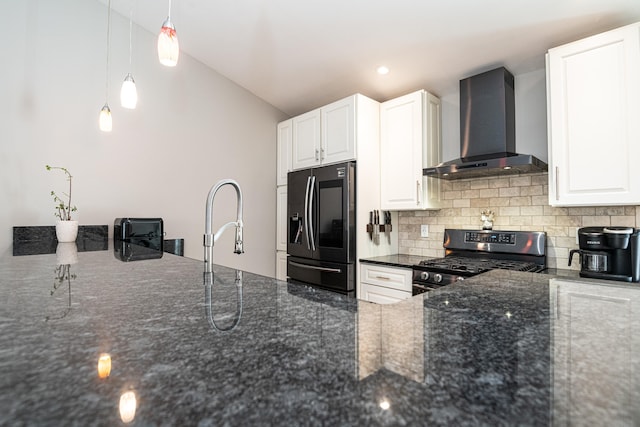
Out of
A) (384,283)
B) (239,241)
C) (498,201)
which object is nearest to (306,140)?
(384,283)

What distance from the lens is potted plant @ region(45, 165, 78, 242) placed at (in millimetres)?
2227

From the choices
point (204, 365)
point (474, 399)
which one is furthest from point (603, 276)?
point (204, 365)

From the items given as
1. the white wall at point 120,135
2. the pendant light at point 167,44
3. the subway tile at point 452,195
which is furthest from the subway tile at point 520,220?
the pendant light at point 167,44

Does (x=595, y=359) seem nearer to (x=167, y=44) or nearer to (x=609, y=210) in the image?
(x=167, y=44)

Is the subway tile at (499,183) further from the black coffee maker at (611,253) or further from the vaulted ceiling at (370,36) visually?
the vaulted ceiling at (370,36)

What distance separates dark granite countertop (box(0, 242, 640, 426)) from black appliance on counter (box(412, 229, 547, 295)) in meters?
1.43

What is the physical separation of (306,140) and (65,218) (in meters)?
2.11

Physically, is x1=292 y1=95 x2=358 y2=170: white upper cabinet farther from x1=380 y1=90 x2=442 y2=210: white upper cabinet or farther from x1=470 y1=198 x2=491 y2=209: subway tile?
x1=470 y1=198 x2=491 y2=209: subway tile

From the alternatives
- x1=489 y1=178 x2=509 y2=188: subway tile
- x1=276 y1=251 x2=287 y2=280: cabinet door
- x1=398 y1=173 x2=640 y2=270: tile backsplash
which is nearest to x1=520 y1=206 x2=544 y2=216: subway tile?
x1=398 y1=173 x2=640 y2=270: tile backsplash

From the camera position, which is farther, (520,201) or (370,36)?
(520,201)

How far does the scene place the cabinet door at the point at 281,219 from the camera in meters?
3.54

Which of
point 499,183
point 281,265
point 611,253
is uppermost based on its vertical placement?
point 499,183

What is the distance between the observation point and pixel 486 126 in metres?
2.43

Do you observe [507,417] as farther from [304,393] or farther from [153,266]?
[153,266]
